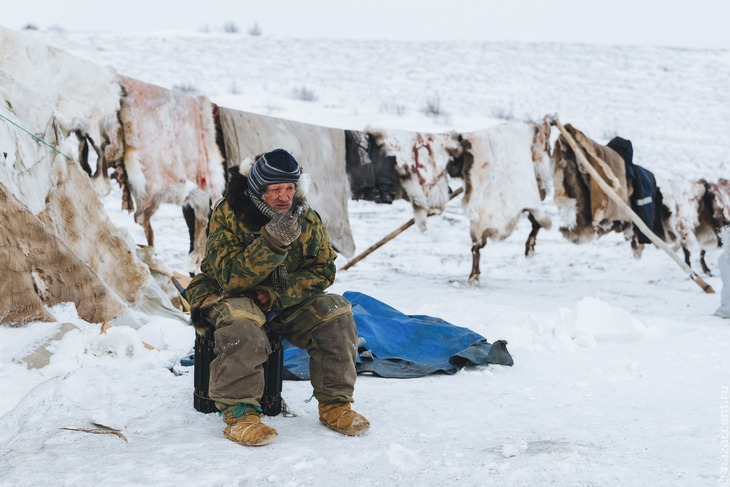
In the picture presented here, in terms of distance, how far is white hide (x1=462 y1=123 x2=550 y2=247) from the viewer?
703 centimetres

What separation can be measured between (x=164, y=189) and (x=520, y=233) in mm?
7200

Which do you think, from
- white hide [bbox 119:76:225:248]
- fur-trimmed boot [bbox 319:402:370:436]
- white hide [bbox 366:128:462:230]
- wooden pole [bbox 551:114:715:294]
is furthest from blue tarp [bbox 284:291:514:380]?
wooden pole [bbox 551:114:715:294]

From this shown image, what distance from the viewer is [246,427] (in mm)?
2584

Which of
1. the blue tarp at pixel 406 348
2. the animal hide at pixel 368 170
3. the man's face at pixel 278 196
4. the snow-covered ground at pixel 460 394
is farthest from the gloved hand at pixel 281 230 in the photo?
the animal hide at pixel 368 170

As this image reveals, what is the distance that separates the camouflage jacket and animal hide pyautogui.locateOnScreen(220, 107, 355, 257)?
9.38 ft

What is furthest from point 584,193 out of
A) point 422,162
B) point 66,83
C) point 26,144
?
point 26,144

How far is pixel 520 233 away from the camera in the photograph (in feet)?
37.8

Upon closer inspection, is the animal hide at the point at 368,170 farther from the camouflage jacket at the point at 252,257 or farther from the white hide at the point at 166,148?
the camouflage jacket at the point at 252,257

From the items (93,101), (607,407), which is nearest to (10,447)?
(607,407)

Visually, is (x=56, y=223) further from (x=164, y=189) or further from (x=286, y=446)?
(x=286, y=446)

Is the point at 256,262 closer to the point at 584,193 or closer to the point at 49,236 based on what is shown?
the point at 49,236

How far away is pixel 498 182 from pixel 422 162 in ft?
2.52

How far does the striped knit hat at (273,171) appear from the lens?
277 centimetres

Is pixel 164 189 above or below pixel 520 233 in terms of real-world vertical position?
above
